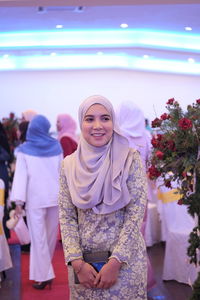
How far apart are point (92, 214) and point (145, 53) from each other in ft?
25.3

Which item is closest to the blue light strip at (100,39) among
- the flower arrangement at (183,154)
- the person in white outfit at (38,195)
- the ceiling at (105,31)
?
the ceiling at (105,31)

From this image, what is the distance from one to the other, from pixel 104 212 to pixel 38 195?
8.04 feet

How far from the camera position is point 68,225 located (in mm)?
2936

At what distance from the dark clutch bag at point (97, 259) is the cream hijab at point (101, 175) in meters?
0.21

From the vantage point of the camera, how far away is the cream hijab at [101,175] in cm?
283

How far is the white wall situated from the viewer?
1281 centimetres

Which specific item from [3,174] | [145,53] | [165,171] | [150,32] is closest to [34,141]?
[3,174]

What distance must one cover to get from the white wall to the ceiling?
2030mm

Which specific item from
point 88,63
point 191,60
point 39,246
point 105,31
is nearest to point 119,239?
point 39,246

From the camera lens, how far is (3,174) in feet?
22.5

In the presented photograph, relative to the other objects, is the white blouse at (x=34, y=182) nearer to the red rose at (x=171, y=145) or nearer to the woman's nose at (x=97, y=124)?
the red rose at (x=171, y=145)

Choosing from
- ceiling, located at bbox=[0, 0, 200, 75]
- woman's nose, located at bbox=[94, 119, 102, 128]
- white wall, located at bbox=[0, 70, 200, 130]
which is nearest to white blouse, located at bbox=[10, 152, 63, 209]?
ceiling, located at bbox=[0, 0, 200, 75]

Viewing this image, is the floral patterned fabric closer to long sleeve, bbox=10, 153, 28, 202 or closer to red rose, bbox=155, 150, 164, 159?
red rose, bbox=155, 150, 164, 159

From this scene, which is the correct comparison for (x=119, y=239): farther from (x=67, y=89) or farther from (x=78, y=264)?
(x=67, y=89)
